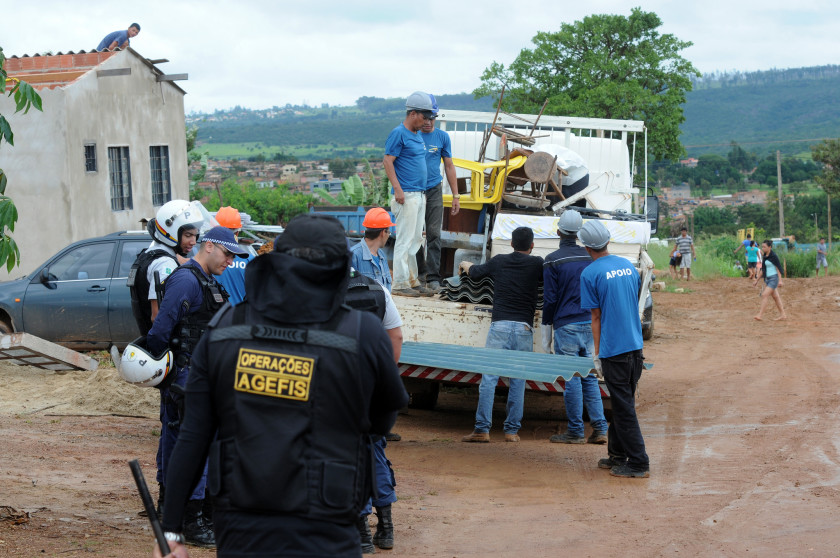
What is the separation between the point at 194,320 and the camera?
206 inches

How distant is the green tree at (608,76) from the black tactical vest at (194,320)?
33239mm

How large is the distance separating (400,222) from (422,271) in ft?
3.15

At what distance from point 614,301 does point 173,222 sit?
3468 millimetres

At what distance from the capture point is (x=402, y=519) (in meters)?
6.23

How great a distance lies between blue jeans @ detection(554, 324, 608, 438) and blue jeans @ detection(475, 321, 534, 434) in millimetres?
299

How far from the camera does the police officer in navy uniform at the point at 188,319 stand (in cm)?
515

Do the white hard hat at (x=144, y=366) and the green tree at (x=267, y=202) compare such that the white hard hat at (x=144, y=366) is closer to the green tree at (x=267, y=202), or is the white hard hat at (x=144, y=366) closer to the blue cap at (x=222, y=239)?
the blue cap at (x=222, y=239)

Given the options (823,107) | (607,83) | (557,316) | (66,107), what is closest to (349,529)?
(557,316)

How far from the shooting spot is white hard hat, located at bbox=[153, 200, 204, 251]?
5695 mm

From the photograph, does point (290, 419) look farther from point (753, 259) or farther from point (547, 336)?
point (753, 259)

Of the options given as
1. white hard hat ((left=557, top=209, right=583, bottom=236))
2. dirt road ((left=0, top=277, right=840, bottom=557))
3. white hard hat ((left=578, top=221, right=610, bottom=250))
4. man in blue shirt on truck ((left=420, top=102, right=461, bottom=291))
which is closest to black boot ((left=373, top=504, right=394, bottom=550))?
dirt road ((left=0, top=277, right=840, bottom=557))

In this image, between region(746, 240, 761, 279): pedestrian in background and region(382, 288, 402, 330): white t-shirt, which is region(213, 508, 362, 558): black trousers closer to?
region(382, 288, 402, 330): white t-shirt

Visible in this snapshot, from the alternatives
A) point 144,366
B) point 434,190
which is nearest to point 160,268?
point 144,366

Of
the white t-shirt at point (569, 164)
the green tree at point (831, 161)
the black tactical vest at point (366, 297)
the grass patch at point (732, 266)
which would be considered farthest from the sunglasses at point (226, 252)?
the green tree at point (831, 161)
